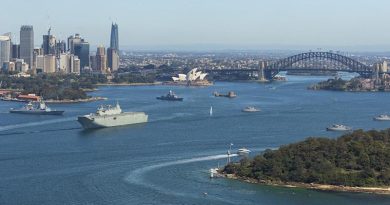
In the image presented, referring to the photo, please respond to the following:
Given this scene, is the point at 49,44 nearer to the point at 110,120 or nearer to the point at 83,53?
the point at 83,53

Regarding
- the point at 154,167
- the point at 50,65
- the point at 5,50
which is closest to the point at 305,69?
the point at 50,65

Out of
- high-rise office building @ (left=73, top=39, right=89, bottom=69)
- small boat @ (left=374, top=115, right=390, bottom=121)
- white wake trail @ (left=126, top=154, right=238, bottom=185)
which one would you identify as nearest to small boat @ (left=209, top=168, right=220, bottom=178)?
white wake trail @ (left=126, top=154, right=238, bottom=185)

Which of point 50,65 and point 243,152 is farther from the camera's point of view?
point 50,65

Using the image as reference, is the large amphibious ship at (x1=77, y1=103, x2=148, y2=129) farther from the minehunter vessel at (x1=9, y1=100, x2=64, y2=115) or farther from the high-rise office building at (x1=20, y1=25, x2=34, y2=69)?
the high-rise office building at (x1=20, y1=25, x2=34, y2=69)

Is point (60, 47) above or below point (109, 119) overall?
Answer: above

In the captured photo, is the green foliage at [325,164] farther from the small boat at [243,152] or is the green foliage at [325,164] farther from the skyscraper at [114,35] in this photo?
the skyscraper at [114,35]

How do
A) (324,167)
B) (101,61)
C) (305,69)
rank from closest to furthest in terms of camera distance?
(324,167), (305,69), (101,61)
